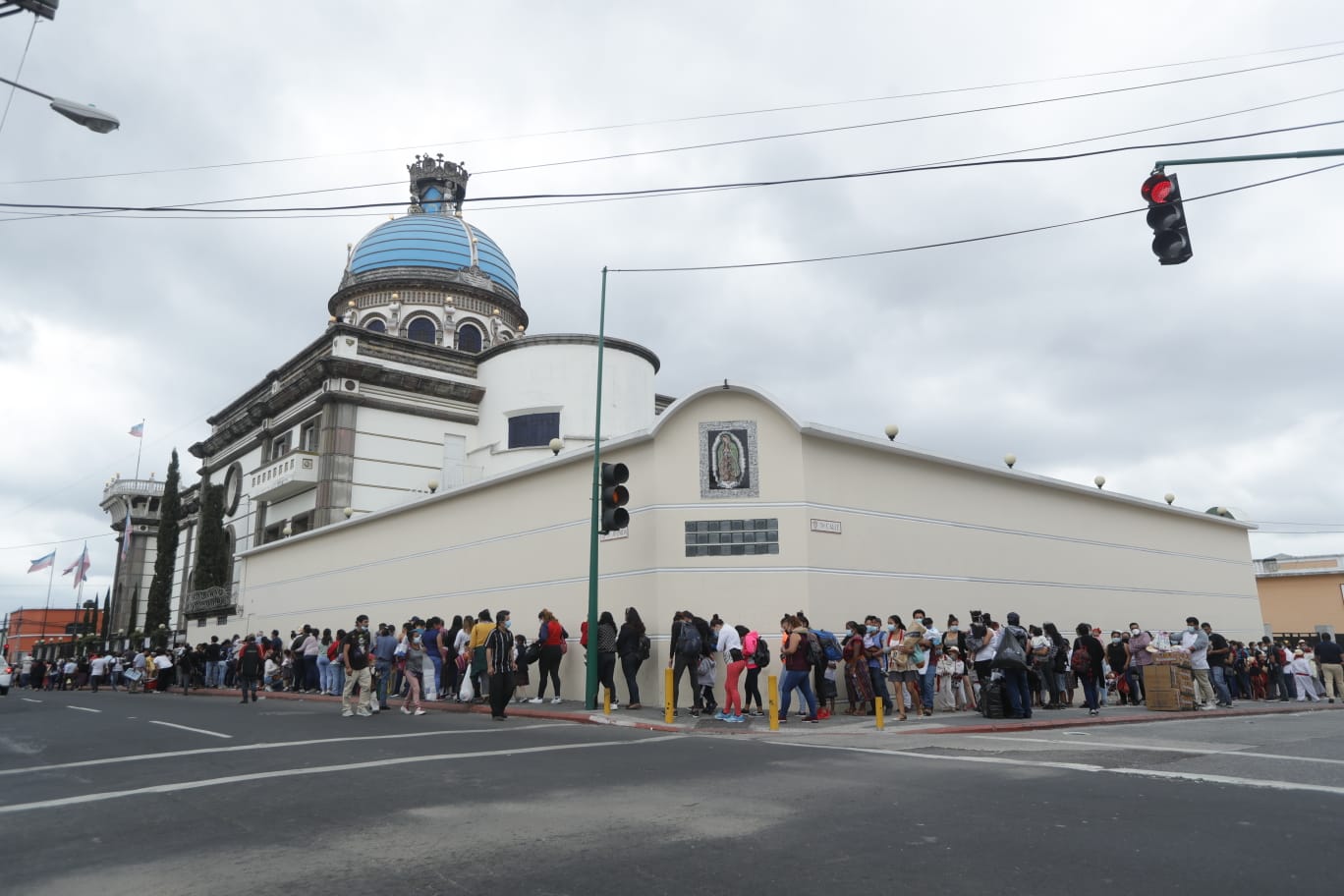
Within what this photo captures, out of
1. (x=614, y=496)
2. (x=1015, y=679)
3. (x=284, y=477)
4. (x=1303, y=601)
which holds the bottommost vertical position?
(x=1015, y=679)

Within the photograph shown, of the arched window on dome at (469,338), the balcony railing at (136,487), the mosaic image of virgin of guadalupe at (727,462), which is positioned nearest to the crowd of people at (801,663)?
the mosaic image of virgin of guadalupe at (727,462)

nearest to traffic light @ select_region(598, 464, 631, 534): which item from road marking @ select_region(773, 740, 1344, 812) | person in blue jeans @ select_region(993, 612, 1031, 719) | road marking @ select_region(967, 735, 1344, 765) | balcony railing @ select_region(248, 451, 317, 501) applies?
road marking @ select_region(773, 740, 1344, 812)

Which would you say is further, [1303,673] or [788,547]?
[1303,673]

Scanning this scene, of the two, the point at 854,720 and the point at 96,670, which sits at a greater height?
the point at 96,670

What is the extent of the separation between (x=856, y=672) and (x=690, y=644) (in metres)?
2.86

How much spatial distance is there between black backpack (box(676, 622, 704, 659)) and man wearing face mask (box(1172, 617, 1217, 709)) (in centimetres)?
942

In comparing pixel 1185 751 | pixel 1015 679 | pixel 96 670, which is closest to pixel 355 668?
pixel 1015 679

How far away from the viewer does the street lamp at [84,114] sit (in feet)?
31.7

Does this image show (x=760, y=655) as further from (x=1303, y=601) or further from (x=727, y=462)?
(x=1303, y=601)

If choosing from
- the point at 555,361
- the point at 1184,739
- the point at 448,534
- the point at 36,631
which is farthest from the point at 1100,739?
the point at 36,631

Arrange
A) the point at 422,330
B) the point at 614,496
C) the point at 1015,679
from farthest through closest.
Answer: the point at 422,330 → the point at 614,496 → the point at 1015,679

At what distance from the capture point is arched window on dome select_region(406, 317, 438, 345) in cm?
3950

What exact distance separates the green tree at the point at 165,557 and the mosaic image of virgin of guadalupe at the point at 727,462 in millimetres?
41897

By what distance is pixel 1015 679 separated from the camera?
1327cm
